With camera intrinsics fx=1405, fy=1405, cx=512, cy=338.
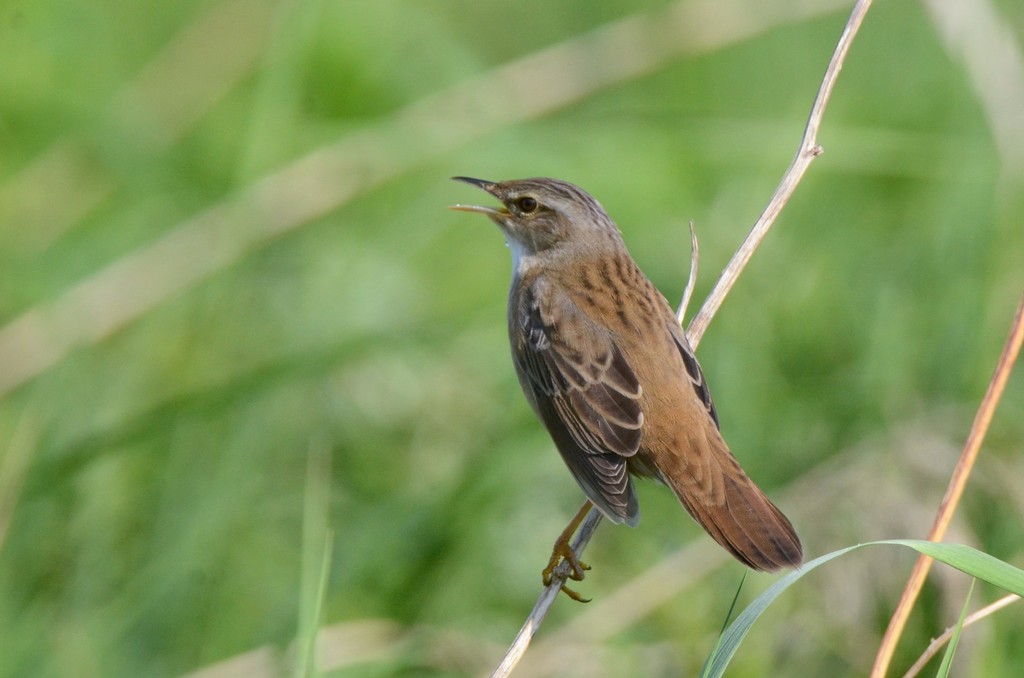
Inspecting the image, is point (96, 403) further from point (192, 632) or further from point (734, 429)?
point (734, 429)

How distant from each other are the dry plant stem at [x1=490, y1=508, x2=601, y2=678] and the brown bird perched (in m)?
0.09

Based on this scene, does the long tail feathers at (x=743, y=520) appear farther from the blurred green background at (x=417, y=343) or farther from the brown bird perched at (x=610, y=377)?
the blurred green background at (x=417, y=343)

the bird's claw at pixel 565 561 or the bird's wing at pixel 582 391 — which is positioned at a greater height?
the bird's wing at pixel 582 391

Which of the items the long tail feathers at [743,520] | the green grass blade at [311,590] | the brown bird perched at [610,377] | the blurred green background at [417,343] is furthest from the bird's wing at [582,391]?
the green grass blade at [311,590]

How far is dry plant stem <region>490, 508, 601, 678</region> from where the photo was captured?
320 cm

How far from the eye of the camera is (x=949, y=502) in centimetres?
307

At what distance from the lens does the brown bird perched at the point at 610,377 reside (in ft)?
12.8


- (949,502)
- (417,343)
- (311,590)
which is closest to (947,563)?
(949,502)

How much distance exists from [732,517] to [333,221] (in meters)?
3.28

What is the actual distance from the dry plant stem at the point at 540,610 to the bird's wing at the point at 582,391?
18 centimetres

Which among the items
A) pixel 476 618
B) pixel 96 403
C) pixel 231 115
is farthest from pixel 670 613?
pixel 231 115

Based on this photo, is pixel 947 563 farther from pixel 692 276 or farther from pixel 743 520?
pixel 692 276

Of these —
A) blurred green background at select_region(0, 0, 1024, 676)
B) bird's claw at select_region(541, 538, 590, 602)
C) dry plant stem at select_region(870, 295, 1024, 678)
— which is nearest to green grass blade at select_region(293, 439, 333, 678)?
blurred green background at select_region(0, 0, 1024, 676)

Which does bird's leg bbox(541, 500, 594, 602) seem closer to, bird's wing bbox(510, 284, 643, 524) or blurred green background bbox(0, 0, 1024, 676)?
bird's wing bbox(510, 284, 643, 524)
